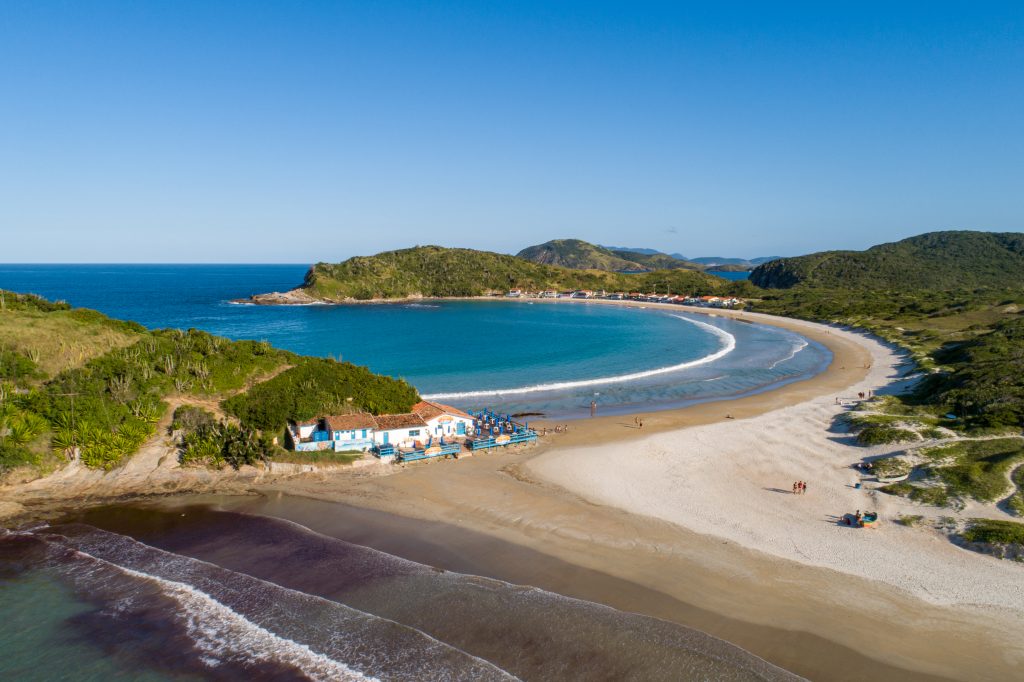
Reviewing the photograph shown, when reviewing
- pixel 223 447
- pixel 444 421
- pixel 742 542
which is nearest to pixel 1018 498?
pixel 742 542

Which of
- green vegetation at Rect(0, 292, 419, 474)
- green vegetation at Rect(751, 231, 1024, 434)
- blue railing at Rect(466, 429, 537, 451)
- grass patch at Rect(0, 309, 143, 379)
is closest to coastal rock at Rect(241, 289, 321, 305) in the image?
green vegetation at Rect(0, 292, 419, 474)

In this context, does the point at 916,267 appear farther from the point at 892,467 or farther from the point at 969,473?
the point at 969,473

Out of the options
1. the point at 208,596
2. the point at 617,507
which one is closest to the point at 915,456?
the point at 617,507

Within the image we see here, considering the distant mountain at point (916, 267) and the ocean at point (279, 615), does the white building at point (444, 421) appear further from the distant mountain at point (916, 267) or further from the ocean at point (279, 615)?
the distant mountain at point (916, 267)

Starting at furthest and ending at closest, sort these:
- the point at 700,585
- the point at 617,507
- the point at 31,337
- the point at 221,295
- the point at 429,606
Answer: the point at 221,295 < the point at 31,337 < the point at 617,507 < the point at 700,585 < the point at 429,606

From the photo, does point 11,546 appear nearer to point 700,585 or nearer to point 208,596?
point 208,596

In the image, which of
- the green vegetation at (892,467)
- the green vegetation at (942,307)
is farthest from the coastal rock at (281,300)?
the green vegetation at (892,467)
